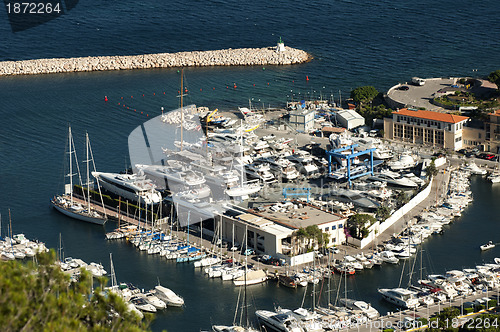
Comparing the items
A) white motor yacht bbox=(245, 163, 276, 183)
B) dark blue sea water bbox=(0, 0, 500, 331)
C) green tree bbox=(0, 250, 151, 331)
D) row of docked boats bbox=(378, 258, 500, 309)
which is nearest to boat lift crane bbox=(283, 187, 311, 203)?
white motor yacht bbox=(245, 163, 276, 183)

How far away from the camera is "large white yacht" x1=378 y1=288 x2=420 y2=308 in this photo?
3788 cm

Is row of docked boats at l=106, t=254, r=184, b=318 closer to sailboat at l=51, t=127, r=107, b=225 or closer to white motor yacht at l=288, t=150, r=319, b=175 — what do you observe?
sailboat at l=51, t=127, r=107, b=225

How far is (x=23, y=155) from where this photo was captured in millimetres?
59625

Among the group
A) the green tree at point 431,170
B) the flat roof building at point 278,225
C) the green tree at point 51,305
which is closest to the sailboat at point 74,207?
the flat roof building at point 278,225

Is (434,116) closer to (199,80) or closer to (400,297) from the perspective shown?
(400,297)

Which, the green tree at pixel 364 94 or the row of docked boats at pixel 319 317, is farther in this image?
the green tree at pixel 364 94

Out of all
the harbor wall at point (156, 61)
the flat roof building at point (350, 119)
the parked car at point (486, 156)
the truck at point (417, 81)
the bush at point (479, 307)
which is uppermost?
the truck at point (417, 81)

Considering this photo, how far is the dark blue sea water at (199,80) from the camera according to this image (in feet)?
141

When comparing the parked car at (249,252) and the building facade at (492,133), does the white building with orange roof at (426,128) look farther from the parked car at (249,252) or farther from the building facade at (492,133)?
the parked car at (249,252)

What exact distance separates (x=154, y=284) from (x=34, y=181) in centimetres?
1701

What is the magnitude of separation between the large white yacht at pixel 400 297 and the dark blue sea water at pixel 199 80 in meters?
0.53

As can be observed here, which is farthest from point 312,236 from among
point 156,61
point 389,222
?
point 156,61

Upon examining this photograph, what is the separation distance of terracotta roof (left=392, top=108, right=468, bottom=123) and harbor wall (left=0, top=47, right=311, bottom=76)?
2352 centimetres

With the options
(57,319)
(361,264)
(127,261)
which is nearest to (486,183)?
(361,264)
